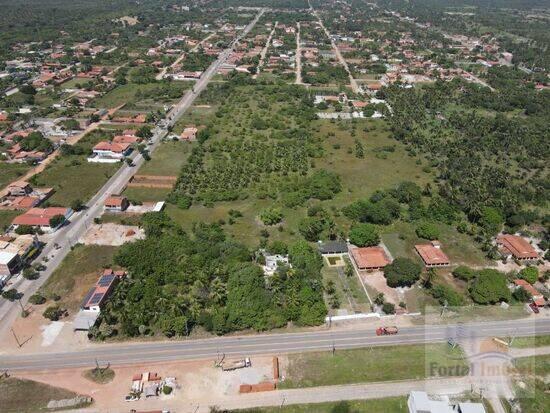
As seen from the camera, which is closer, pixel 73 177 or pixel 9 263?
pixel 9 263

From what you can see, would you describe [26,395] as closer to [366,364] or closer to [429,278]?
[366,364]

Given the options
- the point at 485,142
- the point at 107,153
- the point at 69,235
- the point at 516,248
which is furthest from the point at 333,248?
the point at 485,142

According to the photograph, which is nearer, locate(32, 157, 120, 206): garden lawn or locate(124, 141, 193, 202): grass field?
locate(32, 157, 120, 206): garden lawn

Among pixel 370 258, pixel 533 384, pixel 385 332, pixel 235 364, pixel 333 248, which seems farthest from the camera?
pixel 333 248

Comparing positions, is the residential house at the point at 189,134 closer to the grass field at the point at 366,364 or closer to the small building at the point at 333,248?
the small building at the point at 333,248

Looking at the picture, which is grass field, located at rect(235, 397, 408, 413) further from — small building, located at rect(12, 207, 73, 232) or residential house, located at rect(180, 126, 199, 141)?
residential house, located at rect(180, 126, 199, 141)

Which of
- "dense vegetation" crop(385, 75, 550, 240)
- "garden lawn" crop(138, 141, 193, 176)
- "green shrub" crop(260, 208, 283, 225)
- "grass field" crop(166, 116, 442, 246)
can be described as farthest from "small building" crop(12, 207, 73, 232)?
"dense vegetation" crop(385, 75, 550, 240)
